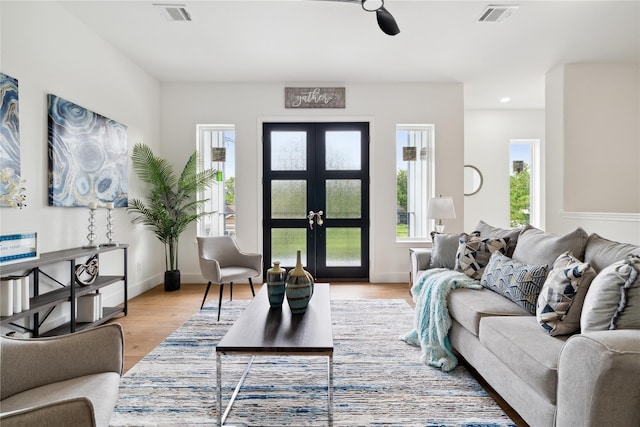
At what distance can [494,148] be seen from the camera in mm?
6172

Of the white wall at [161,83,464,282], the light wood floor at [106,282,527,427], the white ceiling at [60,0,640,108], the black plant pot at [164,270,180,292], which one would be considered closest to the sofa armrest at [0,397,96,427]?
the light wood floor at [106,282,527,427]

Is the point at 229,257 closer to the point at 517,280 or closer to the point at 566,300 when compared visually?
the point at 517,280

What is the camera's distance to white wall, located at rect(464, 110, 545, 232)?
20.2 ft

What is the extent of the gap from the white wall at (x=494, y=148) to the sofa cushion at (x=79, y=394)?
5970mm

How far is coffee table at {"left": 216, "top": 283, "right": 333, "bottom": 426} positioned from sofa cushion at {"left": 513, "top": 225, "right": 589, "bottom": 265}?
1.40 m

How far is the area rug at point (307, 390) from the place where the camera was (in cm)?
176

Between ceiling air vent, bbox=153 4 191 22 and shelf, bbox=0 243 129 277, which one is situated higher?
ceiling air vent, bbox=153 4 191 22

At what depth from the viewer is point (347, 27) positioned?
3371mm

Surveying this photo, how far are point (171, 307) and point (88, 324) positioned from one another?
2.86 ft

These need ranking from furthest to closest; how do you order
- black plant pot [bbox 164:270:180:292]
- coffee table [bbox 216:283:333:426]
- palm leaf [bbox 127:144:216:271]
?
black plant pot [bbox 164:270:180:292]
palm leaf [bbox 127:144:216:271]
coffee table [bbox 216:283:333:426]

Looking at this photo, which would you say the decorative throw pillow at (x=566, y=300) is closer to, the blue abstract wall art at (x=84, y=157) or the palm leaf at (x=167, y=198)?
the blue abstract wall art at (x=84, y=157)

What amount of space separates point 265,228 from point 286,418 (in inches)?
133

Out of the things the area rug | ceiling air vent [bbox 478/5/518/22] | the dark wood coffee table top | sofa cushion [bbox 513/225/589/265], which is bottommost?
the area rug

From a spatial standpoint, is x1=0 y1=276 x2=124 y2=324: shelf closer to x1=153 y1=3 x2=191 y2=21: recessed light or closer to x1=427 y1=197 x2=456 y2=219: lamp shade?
x1=153 y1=3 x2=191 y2=21: recessed light
